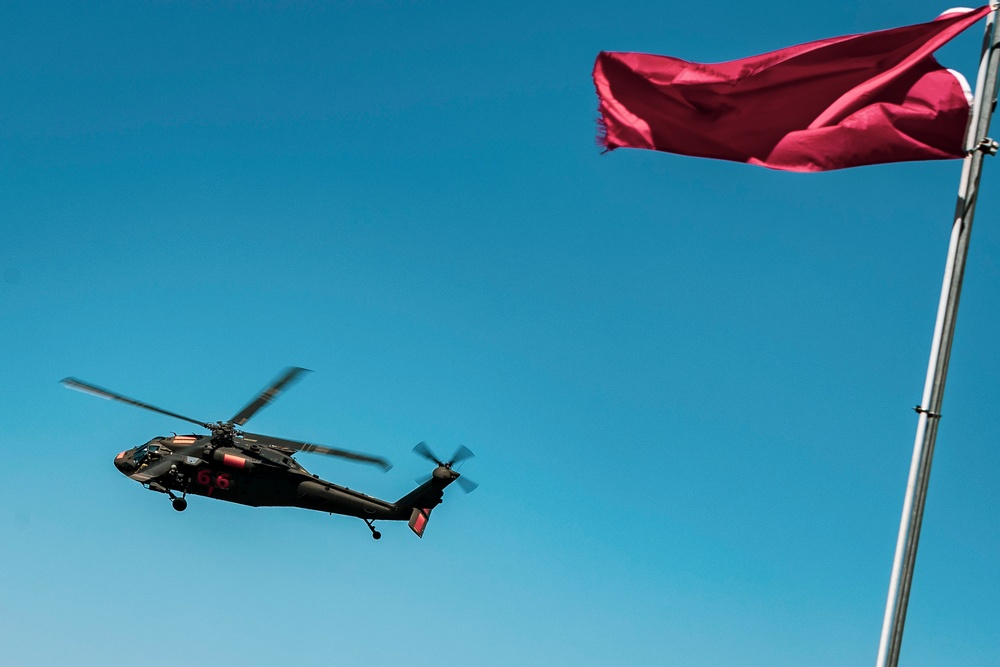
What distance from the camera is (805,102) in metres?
16.6

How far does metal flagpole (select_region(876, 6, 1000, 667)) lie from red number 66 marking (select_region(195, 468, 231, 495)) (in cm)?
3998

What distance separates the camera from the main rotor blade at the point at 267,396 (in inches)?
2066

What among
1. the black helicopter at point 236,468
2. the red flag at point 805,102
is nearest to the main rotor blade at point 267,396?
the black helicopter at point 236,468

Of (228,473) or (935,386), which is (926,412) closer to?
(935,386)

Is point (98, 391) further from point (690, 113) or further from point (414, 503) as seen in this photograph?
point (690, 113)

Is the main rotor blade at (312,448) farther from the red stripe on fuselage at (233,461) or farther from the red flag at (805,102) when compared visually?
the red flag at (805,102)

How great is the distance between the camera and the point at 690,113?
17109mm

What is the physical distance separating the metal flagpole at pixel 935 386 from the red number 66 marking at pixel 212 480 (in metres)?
40.0

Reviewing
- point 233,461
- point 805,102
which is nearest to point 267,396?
point 233,461

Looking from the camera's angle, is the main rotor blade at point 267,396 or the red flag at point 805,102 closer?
the red flag at point 805,102

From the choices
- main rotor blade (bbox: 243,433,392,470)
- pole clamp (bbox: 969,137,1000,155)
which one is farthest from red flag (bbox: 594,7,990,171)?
main rotor blade (bbox: 243,433,392,470)

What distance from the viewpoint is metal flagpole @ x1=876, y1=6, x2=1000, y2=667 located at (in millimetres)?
14297

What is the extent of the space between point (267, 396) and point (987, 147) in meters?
41.8

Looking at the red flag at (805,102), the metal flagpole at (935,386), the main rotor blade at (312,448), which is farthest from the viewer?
the main rotor blade at (312,448)
